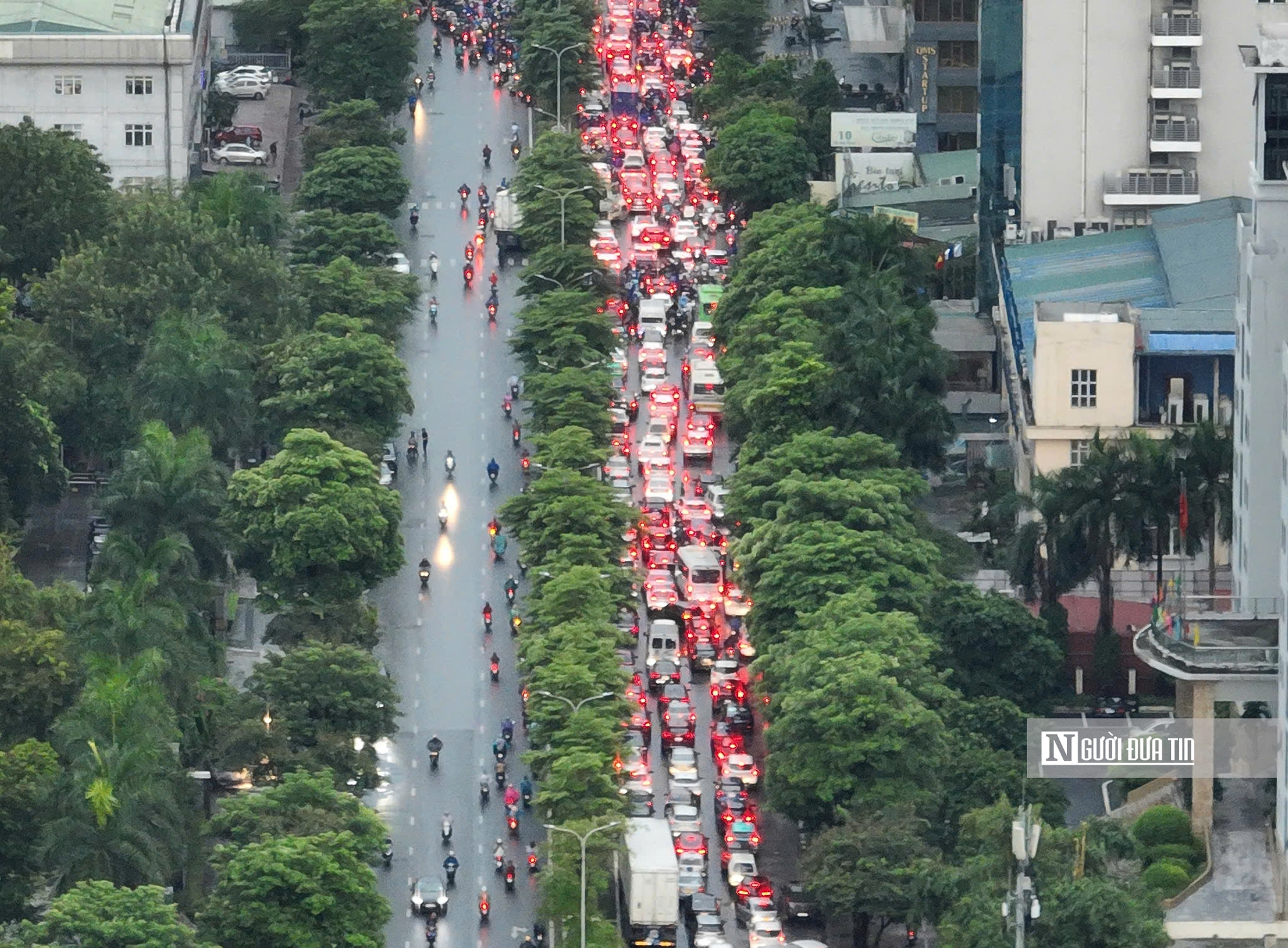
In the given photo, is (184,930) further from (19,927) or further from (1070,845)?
(1070,845)

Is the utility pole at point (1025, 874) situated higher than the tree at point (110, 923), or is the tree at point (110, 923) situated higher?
the utility pole at point (1025, 874)

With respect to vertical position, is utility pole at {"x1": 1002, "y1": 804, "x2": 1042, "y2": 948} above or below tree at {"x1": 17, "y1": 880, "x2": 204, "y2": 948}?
above

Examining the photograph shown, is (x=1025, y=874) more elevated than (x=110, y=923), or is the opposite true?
(x=1025, y=874)

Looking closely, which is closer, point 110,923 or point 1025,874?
point 1025,874

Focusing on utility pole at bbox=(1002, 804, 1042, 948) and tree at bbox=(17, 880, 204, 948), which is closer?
utility pole at bbox=(1002, 804, 1042, 948)
